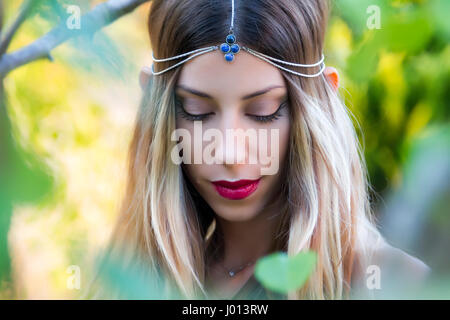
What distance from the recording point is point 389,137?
153 cm

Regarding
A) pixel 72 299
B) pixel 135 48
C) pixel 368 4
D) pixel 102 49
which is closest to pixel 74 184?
pixel 72 299

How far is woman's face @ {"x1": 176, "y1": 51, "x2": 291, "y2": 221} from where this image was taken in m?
1.30

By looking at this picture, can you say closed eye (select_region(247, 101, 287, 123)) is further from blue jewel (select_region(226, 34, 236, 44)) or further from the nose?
blue jewel (select_region(226, 34, 236, 44))

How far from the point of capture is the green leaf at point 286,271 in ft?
2.36

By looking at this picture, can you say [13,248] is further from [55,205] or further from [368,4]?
[368,4]

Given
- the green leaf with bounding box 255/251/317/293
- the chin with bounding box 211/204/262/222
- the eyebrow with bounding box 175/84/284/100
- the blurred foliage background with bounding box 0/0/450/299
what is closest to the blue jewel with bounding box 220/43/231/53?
the eyebrow with bounding box 175/84/284/100

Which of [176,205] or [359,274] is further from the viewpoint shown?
[176,205]

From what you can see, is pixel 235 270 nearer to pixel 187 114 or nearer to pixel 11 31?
pixel 187 114

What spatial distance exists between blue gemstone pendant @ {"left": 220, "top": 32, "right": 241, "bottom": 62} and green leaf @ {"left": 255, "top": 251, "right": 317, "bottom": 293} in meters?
0.66

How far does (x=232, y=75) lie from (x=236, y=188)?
0.98 ft

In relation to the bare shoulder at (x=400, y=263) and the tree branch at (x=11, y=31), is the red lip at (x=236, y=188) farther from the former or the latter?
the tree branch at (x=11, y=31)

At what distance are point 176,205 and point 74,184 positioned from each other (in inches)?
18.3

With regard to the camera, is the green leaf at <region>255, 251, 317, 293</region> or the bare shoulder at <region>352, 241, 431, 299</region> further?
the bare shoulder at <region>352, 241, 431, 299</region>

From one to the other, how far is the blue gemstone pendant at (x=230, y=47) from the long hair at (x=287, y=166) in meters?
0.02
